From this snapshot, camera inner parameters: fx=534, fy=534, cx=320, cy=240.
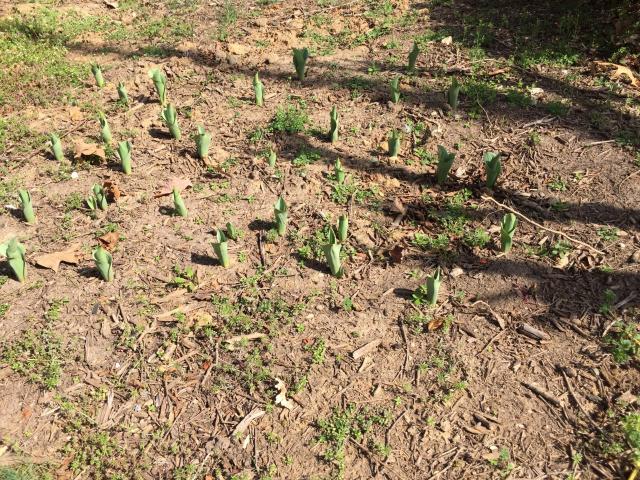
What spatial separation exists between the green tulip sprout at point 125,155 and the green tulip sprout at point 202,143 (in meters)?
Answer: 0.56

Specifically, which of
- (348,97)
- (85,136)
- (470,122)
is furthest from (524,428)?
(85,136)

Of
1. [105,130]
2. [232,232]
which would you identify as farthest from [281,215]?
[105,130]

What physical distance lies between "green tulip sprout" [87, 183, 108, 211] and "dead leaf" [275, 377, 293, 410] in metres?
2.03

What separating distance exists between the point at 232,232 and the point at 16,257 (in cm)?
140

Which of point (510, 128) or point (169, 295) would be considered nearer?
point (169, 295)

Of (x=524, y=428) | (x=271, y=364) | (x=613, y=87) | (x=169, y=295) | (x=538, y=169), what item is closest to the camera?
(x=524, y=428)

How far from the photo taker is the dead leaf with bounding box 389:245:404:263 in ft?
12.0

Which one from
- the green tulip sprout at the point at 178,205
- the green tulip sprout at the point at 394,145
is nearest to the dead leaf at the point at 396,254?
the green tulip sprout at the point at 394,145

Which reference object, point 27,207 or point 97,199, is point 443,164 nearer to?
point 97,199

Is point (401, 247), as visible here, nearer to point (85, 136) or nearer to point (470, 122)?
point (470, 122)

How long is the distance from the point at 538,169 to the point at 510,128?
0.58 m

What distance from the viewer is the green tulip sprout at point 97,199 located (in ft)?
13.2

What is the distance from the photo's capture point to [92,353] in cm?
322

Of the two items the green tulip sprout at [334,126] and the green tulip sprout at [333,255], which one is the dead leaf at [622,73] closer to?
the green tulip sprout at [334,126]
